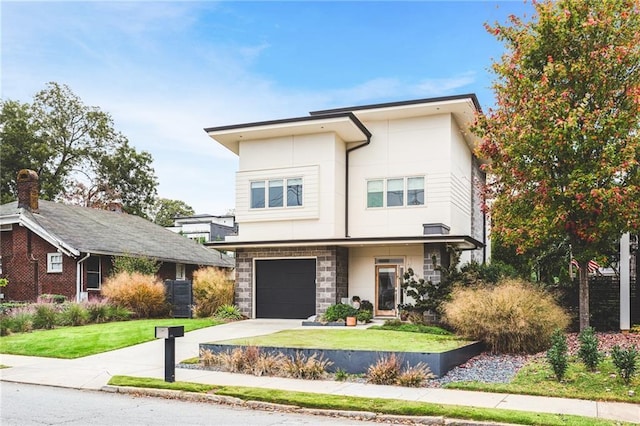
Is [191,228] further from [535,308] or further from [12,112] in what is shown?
[535,308]

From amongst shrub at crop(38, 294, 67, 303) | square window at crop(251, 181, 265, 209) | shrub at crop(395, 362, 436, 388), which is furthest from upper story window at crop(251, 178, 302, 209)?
shrub at crop(395, 362, 436, 388)

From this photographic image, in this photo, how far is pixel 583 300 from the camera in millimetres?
16516

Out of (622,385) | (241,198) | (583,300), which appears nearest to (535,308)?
(583,300)

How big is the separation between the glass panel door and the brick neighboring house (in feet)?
37.0

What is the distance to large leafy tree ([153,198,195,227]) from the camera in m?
66.6

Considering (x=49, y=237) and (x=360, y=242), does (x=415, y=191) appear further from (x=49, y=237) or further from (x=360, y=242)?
(x=49, y=237)

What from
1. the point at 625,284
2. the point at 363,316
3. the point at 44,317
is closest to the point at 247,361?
the point at 363,316

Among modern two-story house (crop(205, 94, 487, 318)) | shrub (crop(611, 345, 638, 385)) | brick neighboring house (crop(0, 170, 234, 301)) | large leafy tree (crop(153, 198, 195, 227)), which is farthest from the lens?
large leafy tree (crop(153, 198, 195, 227))

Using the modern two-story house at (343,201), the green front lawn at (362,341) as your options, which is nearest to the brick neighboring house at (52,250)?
the modern two-story house at (343,201)

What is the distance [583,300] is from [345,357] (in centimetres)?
750

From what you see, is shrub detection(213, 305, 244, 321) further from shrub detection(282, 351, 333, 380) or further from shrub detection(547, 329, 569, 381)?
shrub detection(547, 329, 569, 381)

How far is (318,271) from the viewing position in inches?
918

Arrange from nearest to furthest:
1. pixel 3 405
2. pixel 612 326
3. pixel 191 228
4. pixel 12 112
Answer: pixel 3 405 → pixel 612 326 → pixel 12 112 → pixel 191 228

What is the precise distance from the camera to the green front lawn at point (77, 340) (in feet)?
52.7
